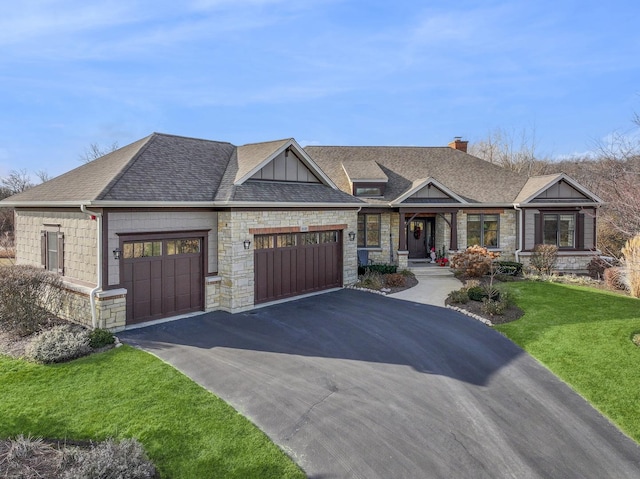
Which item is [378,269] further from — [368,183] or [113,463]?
[113,463]

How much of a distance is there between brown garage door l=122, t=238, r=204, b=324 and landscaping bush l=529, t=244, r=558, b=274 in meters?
16.5

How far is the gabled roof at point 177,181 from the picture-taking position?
1130 centimetres

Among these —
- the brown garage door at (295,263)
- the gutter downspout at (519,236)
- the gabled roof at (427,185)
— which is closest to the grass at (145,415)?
the brown garage door at (295,263)

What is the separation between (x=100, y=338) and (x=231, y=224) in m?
4.81

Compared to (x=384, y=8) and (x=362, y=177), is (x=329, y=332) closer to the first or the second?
(x=384, y=8)

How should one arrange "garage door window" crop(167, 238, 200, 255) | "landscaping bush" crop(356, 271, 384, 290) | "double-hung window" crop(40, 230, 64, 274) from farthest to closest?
"landscaping bush" crop(356, 271, 384, 290) < "double-hung window" crop(40, 230, 64, 274) < "garage door window" crop(167, 238, 200, 255)

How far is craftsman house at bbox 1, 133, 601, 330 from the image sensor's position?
437 inches

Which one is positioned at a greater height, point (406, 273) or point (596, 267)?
point (596, 267)

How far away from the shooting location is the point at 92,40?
1290 centimetres

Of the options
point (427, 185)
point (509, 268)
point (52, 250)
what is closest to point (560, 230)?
point (509, 268)

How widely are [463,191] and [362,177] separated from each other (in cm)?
582

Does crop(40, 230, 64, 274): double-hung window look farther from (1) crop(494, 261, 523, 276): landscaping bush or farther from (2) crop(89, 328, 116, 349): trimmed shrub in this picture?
(1) crop(494, 261, 523, 276): landscaping bush

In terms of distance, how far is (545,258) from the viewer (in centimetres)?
1997

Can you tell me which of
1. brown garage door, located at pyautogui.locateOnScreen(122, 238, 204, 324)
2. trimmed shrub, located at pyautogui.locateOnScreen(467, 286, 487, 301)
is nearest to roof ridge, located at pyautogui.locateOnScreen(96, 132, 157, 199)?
brown garage door, located at pyautogui.locateOnScreen(122, 238, 204, 324)
